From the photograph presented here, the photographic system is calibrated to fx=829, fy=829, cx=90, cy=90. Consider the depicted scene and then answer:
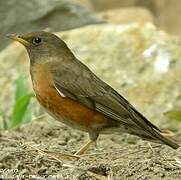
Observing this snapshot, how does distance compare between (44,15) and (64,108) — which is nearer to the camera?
(64,108)

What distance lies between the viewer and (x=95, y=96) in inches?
297

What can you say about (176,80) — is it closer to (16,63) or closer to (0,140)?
(16,63)

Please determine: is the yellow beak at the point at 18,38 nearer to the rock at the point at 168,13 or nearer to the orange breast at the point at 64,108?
the orange breast at the point at 64,108

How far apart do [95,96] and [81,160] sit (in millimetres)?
755

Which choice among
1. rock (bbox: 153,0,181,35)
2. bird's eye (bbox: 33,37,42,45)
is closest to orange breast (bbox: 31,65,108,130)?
bird's eye (bbox: 33,37,42,45)

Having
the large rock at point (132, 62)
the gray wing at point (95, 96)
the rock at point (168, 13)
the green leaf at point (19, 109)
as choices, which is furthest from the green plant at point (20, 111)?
the rock at point (168, 13)

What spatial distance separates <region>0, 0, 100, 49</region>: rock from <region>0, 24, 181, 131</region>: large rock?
1503mm

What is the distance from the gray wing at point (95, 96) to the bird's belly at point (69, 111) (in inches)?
2.2

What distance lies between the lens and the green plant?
9083 millimetres

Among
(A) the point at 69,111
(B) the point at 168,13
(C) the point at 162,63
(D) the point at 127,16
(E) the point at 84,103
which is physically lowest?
(A) the point at 69,111

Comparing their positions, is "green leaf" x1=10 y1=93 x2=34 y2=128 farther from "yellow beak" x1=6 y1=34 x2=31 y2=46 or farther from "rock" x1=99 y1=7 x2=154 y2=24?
"rock" x1=99 y1=7 x2=154 y2=24

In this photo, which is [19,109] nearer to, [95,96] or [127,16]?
[95,96]

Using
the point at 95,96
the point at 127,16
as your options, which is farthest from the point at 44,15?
the point at 95,96

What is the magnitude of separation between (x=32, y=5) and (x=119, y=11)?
312 cm
